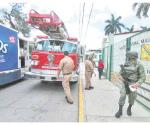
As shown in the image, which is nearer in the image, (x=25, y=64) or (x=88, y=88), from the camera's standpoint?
(x=88, y=88)

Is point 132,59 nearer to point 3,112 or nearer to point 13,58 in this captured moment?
point 3,112

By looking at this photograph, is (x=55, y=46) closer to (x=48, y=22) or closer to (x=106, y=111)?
(x=48, y=22)

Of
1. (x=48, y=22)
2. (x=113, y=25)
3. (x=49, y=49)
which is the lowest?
(x=49, y=49)

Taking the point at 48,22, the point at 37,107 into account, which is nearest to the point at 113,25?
the point at 48,22

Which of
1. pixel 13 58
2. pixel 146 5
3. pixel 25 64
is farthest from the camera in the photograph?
pixel 146 5

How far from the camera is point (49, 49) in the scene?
13.2 m

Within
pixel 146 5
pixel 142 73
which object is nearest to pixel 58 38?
pixel 142 73

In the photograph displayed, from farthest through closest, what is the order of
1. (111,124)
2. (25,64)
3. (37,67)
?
(25,64) → (37,67) → (111,124)

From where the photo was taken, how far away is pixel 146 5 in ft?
121

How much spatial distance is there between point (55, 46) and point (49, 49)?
326 mm

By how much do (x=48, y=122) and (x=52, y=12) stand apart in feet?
29.9

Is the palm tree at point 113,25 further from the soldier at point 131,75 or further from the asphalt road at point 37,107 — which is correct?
the soldier at point 131,75

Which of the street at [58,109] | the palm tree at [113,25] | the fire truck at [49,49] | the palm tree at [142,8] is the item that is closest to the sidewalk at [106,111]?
the street at [58,109]

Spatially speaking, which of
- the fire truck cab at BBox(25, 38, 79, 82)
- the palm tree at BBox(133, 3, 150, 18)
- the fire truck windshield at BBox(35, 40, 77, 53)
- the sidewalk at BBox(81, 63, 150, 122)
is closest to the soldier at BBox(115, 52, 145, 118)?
the sidewalk at BBox(81, 63, 150, 122)
